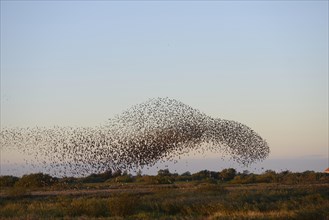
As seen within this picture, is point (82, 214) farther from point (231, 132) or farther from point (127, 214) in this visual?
point (231, 132)

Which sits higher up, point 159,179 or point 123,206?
point 159,179

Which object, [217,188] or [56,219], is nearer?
[56,219]

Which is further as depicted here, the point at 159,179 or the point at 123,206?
the point at 159,179

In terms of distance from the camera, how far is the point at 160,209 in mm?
32688

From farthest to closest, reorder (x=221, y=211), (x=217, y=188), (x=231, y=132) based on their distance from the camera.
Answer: (x=231, y=132) < (x=217, y=188) < (x=221, y=211)

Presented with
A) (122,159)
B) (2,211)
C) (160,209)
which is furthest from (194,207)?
(122,159)

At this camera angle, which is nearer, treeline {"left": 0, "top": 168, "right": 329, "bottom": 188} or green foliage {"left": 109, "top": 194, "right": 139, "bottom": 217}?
green foliage {"left": 109, "top": 194, "right": 139, "bottom": 217}

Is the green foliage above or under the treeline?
under

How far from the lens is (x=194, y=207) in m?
31.5

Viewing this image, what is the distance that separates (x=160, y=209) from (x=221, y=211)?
475 cm

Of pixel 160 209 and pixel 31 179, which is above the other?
pixel 31 179

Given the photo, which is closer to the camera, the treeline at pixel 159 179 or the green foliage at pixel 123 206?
the green foliage at pixel 123 206

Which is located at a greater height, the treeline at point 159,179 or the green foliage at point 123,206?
the treeline at point 159,179

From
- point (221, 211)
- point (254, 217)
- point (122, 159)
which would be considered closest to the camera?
point (254, 217)
